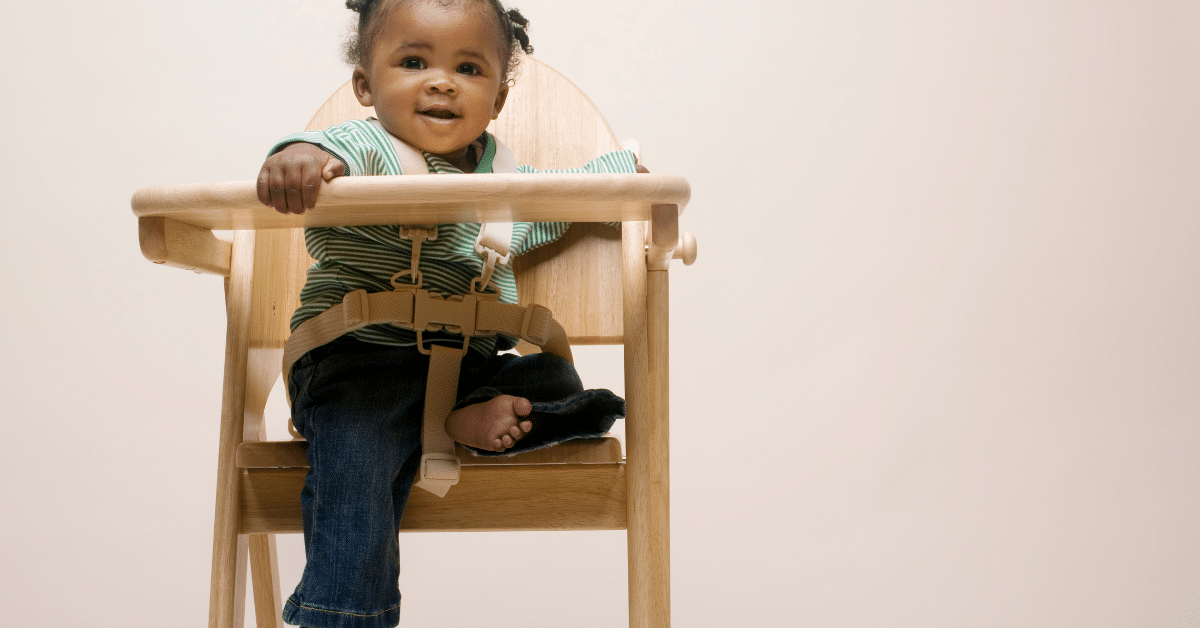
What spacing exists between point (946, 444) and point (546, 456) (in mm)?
776

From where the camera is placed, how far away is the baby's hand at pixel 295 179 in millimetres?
619

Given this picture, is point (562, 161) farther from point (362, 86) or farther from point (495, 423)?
point (495, 423)

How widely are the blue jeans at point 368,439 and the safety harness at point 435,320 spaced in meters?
0.02

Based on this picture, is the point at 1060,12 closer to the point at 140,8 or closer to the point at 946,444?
the point at 946,444

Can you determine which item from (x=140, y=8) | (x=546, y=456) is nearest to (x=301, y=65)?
(x=140, y=8)

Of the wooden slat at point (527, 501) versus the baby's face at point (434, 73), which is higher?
the baby's face at point (434, 73)

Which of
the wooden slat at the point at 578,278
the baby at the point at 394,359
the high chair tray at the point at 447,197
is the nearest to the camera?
the high chair tray at the point at 447,197

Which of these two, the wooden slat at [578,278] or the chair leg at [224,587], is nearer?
the chair leg at [224,587]

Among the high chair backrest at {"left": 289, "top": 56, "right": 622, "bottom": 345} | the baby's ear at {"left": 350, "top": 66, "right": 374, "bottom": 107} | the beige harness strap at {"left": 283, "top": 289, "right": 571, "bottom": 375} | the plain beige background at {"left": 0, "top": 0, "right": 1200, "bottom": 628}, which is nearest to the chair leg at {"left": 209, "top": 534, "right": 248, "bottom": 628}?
the beige harness strap at {"left": 283, "top": 289, "right": 571, "bottom": 375}

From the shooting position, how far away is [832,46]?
1.39m

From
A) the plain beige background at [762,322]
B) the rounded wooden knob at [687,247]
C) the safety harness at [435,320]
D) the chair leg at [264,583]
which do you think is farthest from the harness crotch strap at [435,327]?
the plain beige background at [762,322]

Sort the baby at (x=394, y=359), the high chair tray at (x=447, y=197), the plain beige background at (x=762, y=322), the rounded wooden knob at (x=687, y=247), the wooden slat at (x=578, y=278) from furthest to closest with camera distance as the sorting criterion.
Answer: the plain beige background at (x=762, y=322) → the wooden slat at (x=578, y=278) → the rounded wooden knob at (x=687, y=247) → the baby at (x=394, y=359) → the high chair tray at (x=447, y=197)

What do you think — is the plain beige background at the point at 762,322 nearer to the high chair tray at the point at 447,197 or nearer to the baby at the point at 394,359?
the baby at the point at 394,359

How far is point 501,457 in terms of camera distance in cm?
78
